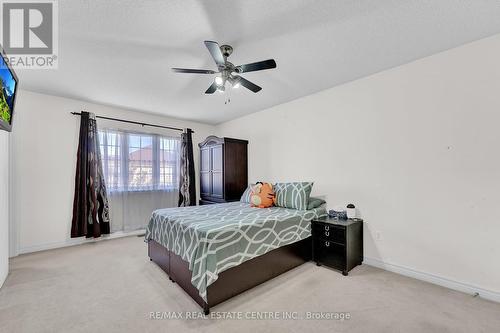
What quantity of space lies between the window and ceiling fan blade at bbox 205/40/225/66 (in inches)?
124

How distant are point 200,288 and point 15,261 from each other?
311 centimetres

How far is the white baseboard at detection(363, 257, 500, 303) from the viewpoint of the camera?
2041mm

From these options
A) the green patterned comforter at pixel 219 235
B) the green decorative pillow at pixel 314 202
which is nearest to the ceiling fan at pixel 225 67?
the green patterned comforter at pixel 219 235

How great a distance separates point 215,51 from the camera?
1.80 meters

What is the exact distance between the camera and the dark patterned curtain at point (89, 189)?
11.9 feet

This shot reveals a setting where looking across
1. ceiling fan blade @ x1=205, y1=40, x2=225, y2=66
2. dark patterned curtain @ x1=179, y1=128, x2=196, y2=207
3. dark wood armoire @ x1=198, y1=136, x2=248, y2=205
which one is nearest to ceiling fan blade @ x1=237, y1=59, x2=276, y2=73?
ceiling fan blade @ x1=205, y1=40, x2=225, y2=66

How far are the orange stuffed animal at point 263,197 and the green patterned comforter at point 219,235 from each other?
18.9 inches

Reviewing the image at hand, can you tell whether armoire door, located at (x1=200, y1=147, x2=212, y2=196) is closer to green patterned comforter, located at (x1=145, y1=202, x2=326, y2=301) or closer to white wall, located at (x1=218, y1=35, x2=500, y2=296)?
green patterned comforter, located at (x1=145, y1=202, x2=326, y2=301)

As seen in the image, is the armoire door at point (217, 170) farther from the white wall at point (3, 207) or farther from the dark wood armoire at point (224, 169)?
the white wall at point (3, 207)

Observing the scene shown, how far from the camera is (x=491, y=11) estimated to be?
5.78 ft

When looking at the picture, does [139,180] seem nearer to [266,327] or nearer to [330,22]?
[266,327]

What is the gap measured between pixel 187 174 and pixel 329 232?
334 cm

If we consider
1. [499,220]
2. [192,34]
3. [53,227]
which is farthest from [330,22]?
[53,227]

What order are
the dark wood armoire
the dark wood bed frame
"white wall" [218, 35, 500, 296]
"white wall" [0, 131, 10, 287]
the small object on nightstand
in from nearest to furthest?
the dark wood bed frame → "white wall" [218, 35, 500, 296] → "white wall" [0, 131, 10, 287] → the small object on nightstand → the dark wood armoire
